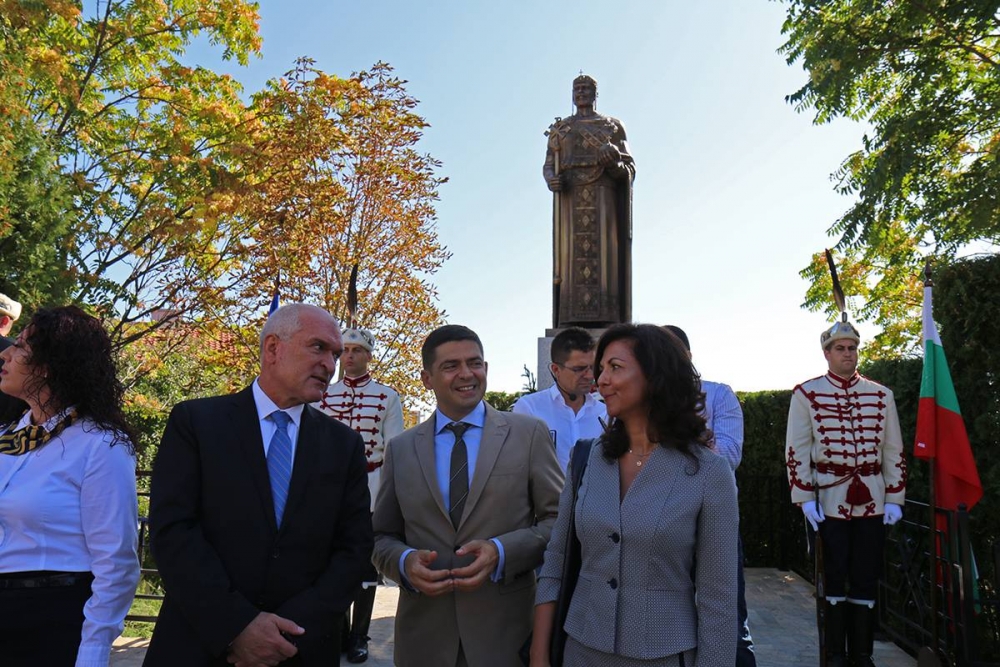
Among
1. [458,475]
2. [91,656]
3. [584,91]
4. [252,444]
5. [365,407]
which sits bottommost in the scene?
[91,656]

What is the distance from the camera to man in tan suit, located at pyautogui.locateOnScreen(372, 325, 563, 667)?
10.1ft

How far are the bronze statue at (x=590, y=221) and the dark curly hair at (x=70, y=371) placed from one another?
6.53 meters

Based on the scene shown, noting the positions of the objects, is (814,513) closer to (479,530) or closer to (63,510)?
(479,530)

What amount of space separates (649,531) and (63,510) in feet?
6.65

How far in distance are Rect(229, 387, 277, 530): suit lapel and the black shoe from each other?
150 inches

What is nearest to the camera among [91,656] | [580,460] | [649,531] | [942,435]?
[649,531]

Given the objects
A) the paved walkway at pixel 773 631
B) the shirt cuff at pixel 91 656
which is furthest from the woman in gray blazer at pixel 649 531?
the paved walkway at pixel 773 631

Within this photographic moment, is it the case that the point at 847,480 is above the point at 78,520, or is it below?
above

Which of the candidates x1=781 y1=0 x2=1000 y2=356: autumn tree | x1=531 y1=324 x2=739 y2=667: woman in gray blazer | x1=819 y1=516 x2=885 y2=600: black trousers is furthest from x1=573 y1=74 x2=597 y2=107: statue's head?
x1=531 y1=324 x2=739 y2=667: woman in gray blazer

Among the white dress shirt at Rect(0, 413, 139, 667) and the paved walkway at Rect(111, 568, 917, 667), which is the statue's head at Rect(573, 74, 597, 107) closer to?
the paved walkway at Rect(111, 568, 917, 667)

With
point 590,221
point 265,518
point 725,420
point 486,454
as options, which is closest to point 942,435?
point 725,420

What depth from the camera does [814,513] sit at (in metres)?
5.88

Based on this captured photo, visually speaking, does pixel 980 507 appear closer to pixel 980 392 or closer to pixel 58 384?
pixel 980 392

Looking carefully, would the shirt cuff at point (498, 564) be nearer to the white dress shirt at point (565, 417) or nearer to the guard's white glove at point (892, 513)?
the white dress shirt at point (565, 417)
